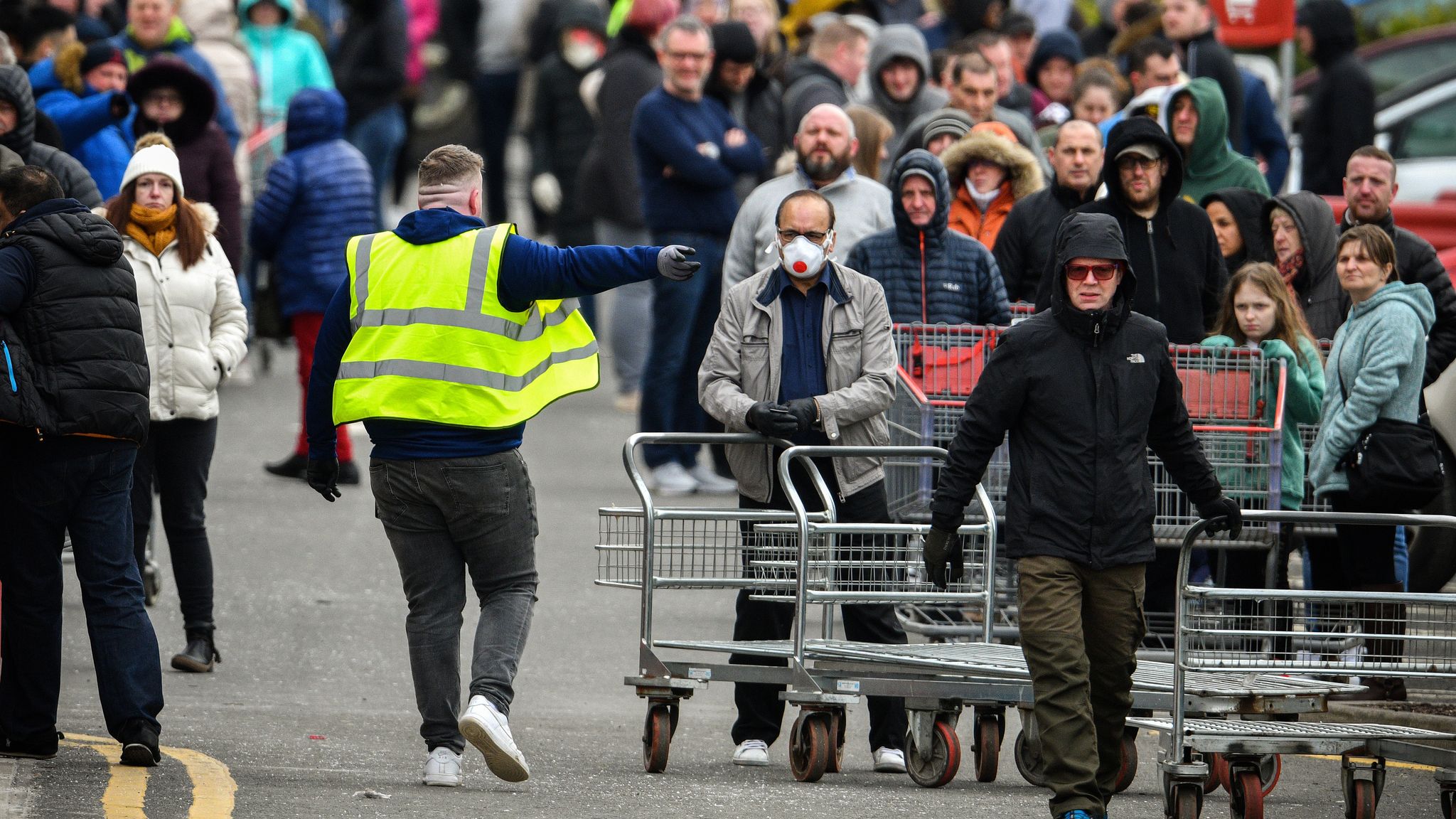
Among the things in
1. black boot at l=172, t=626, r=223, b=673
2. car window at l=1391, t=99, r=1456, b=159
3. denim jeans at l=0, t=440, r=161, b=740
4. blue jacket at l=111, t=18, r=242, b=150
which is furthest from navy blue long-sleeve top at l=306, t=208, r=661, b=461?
car window at l=1391, t=99, r=1456, b=159

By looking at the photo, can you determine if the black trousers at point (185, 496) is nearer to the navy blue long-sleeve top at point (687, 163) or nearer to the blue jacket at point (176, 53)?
the navy blue long-sleeve top at point (687, 163)

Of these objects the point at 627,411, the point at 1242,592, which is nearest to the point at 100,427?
the point at 1242,592

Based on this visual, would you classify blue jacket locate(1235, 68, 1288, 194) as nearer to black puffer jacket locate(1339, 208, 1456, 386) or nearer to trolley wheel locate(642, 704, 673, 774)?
black puffer jacket locate(1339, 208, 1456, 386)

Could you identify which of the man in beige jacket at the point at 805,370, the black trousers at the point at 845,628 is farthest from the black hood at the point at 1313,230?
the black trousers at the point at 845,628

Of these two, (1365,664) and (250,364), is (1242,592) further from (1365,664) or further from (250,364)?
(250,364)

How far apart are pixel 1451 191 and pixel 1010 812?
31.1 feet

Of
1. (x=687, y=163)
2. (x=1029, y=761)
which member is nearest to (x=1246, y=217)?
(x=687, y=163)

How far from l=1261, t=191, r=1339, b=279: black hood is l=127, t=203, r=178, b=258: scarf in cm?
490

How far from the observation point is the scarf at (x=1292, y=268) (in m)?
10.9

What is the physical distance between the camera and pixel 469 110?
2164cm

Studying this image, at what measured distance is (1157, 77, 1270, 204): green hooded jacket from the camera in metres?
12.1

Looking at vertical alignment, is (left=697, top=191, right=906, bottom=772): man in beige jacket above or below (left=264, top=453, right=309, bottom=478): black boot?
above

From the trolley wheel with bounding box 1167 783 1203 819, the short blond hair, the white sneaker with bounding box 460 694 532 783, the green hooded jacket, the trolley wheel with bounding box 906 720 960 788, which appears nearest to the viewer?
the trolley wheel with bounding box 1167 783 1203 819

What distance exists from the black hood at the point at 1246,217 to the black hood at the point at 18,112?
549 centimetres
